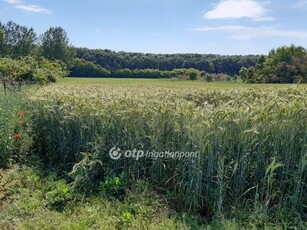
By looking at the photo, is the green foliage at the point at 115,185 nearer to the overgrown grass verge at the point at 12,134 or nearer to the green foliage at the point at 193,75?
the overgrown grass verge at the point at 12,134

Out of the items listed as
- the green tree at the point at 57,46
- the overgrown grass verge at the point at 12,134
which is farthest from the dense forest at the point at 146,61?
the overgrown grass verge at the point at 12,134

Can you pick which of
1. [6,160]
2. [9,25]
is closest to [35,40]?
[9,25]

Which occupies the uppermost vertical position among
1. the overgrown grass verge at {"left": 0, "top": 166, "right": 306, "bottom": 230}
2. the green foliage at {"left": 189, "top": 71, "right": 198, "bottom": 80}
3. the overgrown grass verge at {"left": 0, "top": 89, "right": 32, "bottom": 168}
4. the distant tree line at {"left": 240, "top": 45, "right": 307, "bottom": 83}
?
the distant tree line at {"left": 240, "top": 45, "right": 307, "bottom": 83}

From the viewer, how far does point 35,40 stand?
148 ft

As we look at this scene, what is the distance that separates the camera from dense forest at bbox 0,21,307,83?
39.8 meters

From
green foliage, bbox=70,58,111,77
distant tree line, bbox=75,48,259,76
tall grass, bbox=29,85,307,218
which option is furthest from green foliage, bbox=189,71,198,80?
tall grass, bbox=29,85,307,218

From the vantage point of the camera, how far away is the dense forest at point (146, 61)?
130 feet

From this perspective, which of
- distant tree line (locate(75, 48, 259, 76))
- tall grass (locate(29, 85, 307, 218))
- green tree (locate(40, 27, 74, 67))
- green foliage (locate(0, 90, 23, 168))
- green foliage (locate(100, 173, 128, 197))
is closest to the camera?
tall grass (locate(29, 85, 307, 218))

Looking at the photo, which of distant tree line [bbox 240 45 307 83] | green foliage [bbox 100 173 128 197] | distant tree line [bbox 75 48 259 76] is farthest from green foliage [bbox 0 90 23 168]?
distant tree line [bbox 75 48 259 76]

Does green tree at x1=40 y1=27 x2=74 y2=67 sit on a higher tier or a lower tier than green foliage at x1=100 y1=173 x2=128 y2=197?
higher

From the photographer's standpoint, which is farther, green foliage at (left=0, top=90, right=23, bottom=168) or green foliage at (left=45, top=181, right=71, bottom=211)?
green foliage at (left=0, top=90, right=23, bottom=168)

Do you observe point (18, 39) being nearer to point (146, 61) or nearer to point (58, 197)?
point (146, 61)

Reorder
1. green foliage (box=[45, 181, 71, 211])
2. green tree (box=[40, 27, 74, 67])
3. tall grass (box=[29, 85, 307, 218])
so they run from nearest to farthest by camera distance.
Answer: tall grass (box=[29, 85, 307, 218])
green foliage (box=[45, 181, 71, 211])
green tree (box=[40, 27, 74, 67])

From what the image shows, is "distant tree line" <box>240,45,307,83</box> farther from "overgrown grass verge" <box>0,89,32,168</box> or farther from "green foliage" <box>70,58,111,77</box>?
"overgrown grass verge" <box>0,89,32,168</box>
